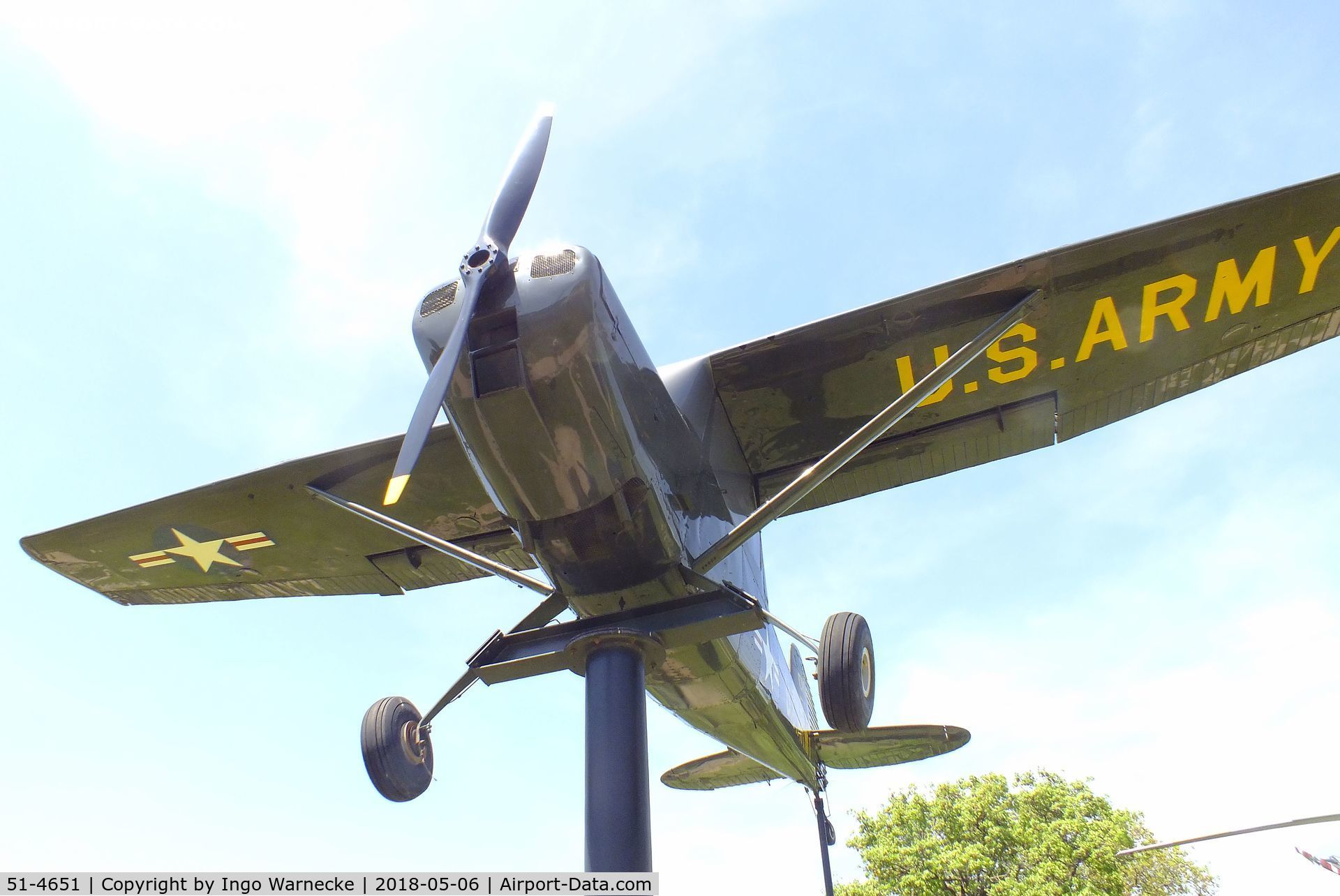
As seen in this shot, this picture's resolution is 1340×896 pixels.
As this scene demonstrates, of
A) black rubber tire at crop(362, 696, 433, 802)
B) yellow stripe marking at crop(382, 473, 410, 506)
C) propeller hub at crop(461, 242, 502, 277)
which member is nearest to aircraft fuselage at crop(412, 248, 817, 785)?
propeller hub at crop(461, 242, 502, 277)

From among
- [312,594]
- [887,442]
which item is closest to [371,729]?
[312,594]

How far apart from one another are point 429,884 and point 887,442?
15.0 ft

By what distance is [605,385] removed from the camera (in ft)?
14.6

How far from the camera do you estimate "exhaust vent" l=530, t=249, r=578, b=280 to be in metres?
4.29

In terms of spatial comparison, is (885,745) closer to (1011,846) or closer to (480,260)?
(480,260)

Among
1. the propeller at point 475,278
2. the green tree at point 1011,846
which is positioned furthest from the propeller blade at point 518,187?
the green tree at point 1011,846

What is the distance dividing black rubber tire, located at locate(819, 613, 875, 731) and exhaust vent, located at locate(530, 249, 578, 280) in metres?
2.50

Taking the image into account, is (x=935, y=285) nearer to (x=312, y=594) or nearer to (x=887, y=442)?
(x=887, y=442)

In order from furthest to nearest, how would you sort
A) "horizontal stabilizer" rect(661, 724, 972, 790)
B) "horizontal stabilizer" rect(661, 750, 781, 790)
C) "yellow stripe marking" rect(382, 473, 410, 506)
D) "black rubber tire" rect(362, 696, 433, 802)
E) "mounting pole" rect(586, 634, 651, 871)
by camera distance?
"horizontal stabilizer" rect(661, 750, 781, 790) → "horizontal stabilizer" rect(661, 724, 972, 790) → "black rubber tire" rect(362, 696, 433, 802) → "mounting pole" rect(586, 634, 651, 871) → "yellow stripe marking" rect(382, 473, 410, 506)

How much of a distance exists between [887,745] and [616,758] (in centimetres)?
626

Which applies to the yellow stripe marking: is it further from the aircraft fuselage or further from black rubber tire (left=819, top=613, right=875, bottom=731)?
black rubber tire (left=819, top=613, right=875, bottom=731)

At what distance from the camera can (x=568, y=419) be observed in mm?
4359

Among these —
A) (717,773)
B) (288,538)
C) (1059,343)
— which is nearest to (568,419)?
(1059,343)

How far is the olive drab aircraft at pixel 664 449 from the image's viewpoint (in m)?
4.38
